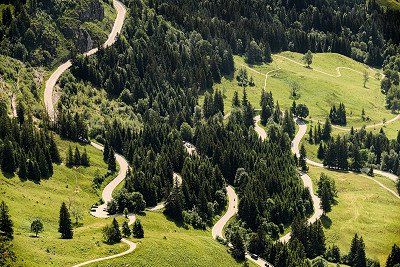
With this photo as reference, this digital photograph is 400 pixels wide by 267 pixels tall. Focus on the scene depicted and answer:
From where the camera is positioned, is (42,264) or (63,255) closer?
(42,264)

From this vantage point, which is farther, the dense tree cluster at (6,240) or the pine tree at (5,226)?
the pine tree at (5,226)

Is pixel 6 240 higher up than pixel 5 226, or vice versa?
pixel 5 226

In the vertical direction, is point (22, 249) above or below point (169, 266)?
above

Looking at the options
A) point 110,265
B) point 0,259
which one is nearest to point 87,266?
point 110,265

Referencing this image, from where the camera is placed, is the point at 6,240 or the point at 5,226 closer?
the point at 6,240

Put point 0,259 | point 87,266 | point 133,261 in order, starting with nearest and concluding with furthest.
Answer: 1. point 0,259
2. point 87,266
3. point 133,261

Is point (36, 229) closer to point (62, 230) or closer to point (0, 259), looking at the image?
point (62, 230)

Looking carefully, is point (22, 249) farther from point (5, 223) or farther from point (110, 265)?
point (110, 265)

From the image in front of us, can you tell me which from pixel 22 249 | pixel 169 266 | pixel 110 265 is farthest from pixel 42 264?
pixel 169 266

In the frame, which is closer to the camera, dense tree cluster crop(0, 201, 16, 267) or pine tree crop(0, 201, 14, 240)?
dense tree cluster crop(0, 201, 16, 267)

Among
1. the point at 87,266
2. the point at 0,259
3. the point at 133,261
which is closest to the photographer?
the point at 0,259
